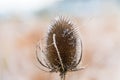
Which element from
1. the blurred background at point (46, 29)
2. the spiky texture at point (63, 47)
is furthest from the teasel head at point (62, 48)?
the blurred background at point (46, 29)

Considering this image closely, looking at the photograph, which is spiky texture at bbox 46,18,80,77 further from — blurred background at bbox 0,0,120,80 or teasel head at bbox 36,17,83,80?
blurred background at bbox 0,0,120,80

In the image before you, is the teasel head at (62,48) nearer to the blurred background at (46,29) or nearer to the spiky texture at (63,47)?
the spiky texture at (63,47)

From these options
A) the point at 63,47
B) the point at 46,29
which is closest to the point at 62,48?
the point at 63,47

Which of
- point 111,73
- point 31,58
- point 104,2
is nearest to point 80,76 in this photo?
point 111,73

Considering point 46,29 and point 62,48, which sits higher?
point 46,29

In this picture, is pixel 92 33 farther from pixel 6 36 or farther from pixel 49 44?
pixel 49 44

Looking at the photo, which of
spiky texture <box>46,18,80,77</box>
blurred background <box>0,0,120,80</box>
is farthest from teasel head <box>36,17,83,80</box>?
blurred background <box>0,0,120,80</box>

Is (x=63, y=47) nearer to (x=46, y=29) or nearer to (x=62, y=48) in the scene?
(x=62, y=48)
